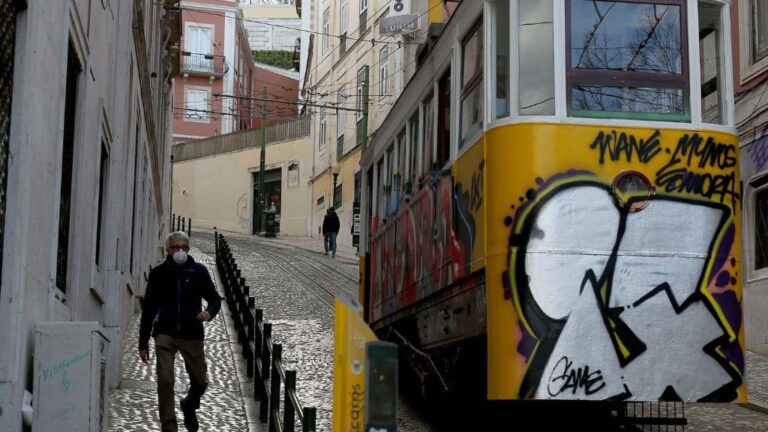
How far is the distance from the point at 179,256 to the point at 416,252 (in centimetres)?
253

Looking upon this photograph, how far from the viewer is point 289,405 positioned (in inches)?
289

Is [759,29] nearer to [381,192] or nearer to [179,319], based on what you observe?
[381,192]

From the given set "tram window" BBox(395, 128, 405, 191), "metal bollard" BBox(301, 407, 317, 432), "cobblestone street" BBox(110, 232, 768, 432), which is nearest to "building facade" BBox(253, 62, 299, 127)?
"cobblestone street" BBox(110, 232, 768, 432)

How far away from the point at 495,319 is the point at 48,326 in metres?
2.88

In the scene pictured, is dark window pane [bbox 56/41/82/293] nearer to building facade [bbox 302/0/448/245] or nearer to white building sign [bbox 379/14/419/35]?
building facade [bbox 302/0/448/245]

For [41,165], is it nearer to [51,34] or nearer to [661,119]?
[51,34]

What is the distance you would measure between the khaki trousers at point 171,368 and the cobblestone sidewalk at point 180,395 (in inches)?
25.6

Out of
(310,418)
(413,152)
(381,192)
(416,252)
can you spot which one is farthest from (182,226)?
(310,418)

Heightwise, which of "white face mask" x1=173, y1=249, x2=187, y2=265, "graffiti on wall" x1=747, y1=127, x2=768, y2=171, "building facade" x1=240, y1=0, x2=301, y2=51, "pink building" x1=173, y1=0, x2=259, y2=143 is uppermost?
"building facade" x1=240, y1=0, x2=301, y2=51

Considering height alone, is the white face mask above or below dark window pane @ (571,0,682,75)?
below

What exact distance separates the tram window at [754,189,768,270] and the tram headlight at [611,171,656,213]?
343 inches

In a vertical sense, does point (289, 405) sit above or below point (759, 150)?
below

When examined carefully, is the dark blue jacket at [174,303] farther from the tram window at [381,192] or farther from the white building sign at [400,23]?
the white building sign at [400,23]

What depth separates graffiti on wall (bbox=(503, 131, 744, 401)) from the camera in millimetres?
7906
